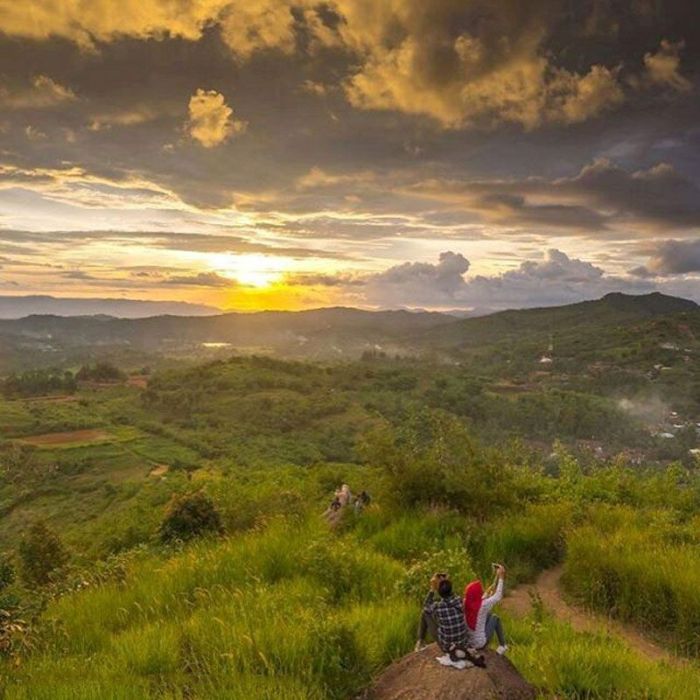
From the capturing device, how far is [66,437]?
5037 inches

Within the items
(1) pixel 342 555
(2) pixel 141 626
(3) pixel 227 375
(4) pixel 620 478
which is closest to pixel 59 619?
(2) pixel 141 626

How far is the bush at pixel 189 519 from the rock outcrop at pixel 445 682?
35.7 ft

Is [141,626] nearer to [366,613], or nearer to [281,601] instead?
[281,601]

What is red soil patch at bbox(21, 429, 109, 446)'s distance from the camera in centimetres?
12291

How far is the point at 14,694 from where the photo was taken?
181 inches

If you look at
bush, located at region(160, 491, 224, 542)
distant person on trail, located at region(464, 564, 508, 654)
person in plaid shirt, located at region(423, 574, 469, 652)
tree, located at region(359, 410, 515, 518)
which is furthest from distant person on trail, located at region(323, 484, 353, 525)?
person in plaid shirt, located at region(423, 574, 469, 652)

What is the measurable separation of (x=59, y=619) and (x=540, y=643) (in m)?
6.02

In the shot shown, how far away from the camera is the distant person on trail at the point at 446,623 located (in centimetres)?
539

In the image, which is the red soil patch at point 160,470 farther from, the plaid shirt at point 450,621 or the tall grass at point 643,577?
the plaid shirt at point 450,621

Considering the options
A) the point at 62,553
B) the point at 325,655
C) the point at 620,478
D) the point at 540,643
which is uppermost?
the point at 325,655

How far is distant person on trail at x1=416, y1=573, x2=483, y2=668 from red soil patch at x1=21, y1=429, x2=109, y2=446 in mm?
133810

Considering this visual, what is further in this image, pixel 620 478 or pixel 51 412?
pixel 51 412

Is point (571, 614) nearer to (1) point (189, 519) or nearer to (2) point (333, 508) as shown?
(2) point (333, 508)

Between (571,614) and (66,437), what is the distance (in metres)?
138
